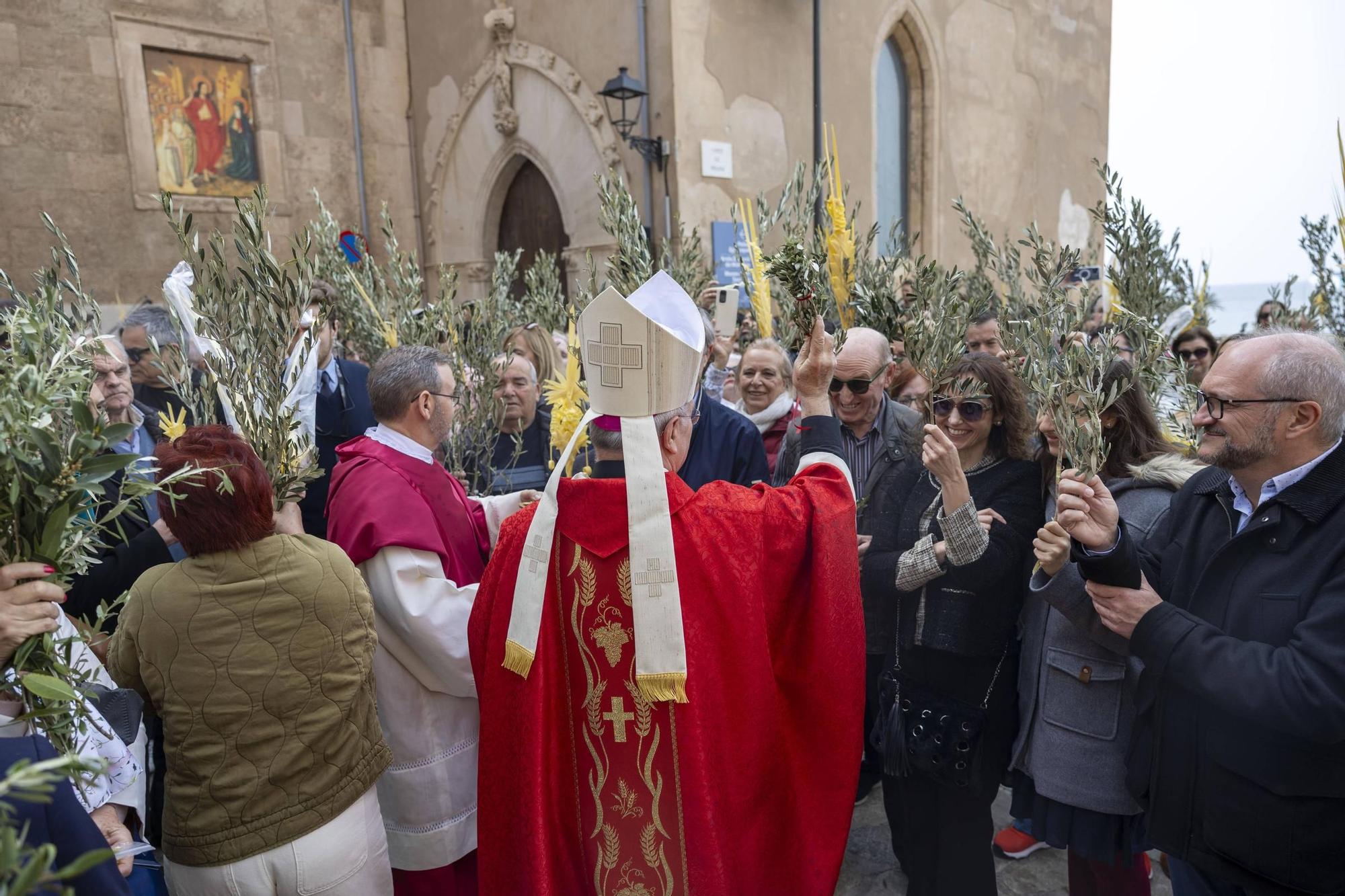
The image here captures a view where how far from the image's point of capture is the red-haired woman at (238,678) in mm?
2041

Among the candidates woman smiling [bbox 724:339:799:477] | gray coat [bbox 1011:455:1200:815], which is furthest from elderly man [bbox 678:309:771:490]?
gray coat [bbox 1011:455:1200:815]

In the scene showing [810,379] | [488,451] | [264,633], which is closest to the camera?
[264,633]

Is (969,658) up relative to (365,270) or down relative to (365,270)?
down

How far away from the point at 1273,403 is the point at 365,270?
4.94 meters

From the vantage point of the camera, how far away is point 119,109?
10773mm

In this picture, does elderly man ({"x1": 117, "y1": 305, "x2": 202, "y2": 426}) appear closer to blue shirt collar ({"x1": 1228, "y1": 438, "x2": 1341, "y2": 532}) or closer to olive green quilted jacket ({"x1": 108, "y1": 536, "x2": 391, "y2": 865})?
olive green quilted jacket ({"x1": 108, "y1": 536, "x2": 391, "y2": 865})

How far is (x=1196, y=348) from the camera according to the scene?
203 inches

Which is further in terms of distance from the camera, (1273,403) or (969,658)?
(969,658)

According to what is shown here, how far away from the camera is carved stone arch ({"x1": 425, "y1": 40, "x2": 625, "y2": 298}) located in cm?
1038

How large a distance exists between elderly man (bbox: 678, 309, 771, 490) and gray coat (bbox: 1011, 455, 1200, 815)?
4.14 feet

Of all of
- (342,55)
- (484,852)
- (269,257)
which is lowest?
(484,852)

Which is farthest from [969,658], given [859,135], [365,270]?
[859,135]

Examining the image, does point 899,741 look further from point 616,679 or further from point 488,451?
point 488,451

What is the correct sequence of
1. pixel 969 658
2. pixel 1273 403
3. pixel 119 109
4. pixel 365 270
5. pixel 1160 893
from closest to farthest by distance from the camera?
pixel 1273 403, pixel 969 658, pixel 1160 893, pixel 365 270, pixel 119 109
